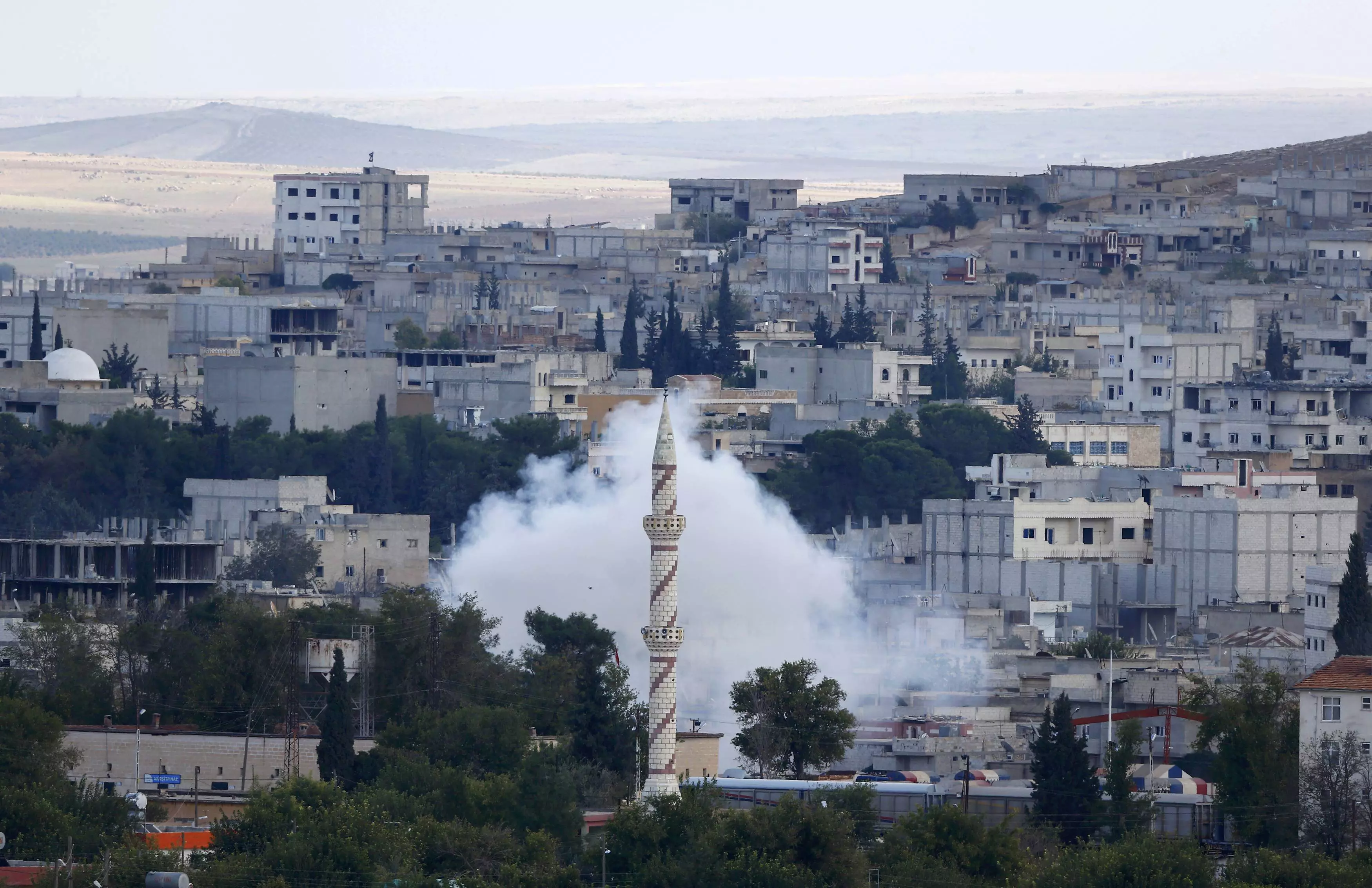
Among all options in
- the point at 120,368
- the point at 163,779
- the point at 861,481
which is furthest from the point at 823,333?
the point at 163,779

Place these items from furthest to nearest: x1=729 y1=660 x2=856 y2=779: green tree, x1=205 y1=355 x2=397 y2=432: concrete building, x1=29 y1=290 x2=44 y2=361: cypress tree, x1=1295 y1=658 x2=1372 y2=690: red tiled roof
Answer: x1=29 y1=290 x2=44 y2=361: cypress tree, x1=205 y1=355 x2=397 y2=432: concrete building, x1=729 y1=660 x2=856 y2=779: green tree, x1=1295 y1=658 x2=1372 y2=690: red tiled roof

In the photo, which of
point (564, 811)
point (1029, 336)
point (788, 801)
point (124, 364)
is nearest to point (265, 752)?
point (564, 811)

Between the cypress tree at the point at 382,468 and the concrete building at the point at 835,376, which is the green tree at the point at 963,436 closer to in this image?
the concrete building at the point at 835,376

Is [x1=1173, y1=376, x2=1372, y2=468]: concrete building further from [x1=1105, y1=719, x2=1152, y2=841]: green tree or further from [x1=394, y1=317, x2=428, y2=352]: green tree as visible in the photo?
[x1=1105, y1=719, x2=1152, y2=841]: green tree

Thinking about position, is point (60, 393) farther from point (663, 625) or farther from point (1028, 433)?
point (663, 625)

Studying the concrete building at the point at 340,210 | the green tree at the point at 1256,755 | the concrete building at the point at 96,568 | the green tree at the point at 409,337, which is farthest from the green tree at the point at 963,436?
the concrete building at the point at 340,210

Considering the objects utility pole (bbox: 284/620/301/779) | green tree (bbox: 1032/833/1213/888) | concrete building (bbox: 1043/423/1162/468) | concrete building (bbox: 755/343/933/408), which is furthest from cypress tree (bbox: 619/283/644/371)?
green tree (bbox: 1032/833/1213/888)

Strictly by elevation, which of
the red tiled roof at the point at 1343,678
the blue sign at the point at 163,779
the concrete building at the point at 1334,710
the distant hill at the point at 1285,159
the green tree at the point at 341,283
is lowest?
the blue sign at the point at 163,779
